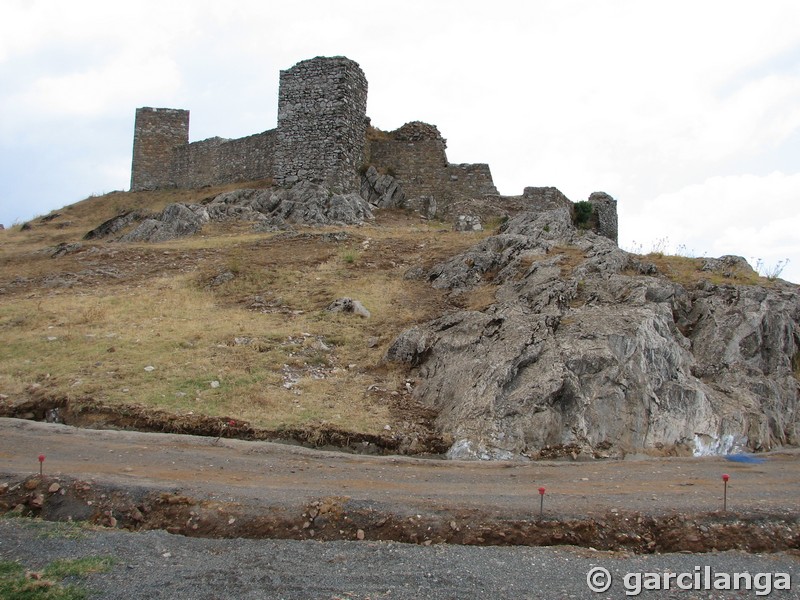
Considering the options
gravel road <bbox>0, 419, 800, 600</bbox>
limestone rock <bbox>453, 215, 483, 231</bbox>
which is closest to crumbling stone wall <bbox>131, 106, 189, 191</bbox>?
limestone rock <bbox>453, 215, 483, 231</bbox>

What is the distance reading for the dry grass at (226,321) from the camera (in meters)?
13.3

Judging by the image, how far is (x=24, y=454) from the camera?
1052cm

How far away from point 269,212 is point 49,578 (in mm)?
23901

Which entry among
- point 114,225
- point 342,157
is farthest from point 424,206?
point 114,225

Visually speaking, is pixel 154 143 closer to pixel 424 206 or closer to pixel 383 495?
pixel 424 206

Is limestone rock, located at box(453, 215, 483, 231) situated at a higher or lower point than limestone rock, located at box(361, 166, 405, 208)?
lower

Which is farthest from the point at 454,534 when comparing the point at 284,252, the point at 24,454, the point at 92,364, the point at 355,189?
the point at 355,189

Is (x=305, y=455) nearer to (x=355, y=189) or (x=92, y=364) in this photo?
(x=92, y=364)

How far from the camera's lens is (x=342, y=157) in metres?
29.5

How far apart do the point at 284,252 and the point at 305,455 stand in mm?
14260

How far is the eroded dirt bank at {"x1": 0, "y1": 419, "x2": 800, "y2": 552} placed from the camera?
8.50 m

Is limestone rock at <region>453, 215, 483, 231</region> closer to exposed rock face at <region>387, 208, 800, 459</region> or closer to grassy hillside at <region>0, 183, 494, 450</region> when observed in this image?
grassy hillside at <region>0, 183, 494, 450</region>

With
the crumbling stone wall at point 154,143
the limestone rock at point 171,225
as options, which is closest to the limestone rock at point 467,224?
the limestone rock at point 171,225

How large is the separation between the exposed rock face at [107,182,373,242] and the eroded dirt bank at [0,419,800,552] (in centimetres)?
1784
